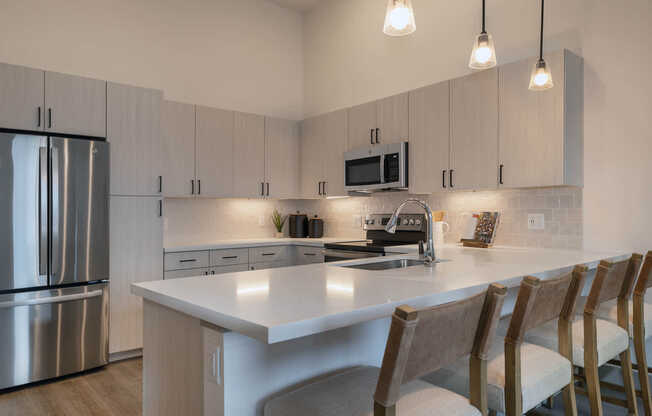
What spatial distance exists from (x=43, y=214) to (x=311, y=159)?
8.53ft

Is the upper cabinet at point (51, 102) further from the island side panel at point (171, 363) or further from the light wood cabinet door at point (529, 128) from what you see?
the light wood cabinet door at point (529, 128)

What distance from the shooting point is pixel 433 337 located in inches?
40.0

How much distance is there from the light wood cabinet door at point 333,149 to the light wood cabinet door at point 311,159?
0.23 ft

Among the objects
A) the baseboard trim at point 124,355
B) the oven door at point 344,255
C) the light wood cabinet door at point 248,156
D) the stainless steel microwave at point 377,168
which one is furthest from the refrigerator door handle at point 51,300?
the stainless steel microwave at point 377,168

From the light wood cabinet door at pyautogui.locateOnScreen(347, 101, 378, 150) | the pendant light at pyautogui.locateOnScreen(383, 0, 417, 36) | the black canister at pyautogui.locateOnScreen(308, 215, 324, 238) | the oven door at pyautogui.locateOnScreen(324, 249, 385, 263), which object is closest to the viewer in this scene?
the pendant light at pyautogui.locateOnScreen(383, 0, 417, 36)

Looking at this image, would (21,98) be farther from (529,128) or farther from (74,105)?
(529,128)

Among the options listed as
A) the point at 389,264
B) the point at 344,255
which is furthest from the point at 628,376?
the point at 344,255

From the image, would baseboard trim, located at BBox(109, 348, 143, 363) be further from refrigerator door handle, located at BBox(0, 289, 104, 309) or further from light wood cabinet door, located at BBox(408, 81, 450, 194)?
light wood cabinet door, located at BBox(408, 81, 450, 194)

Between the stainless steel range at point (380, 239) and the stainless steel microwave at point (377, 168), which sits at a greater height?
the stainless steel microwave at point (377, 168)

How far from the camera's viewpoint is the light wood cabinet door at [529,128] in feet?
9.39

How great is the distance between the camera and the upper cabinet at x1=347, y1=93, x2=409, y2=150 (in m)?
3.85

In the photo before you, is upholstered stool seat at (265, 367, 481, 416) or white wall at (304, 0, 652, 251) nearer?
upholstered stool seat at (265, 367, 481, 416)

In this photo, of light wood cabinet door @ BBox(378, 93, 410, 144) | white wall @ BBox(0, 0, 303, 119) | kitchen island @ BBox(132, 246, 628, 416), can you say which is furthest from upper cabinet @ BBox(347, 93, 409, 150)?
kitchen island @ BBox(132, 246, 628, 416)

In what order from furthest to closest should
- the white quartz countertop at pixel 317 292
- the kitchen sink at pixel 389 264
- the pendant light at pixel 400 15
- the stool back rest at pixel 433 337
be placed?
the kitchen sink at pixel 389 264, the pendant light at pixel 400 15, the white quartz countertop at pixel 317 292, the stool back rest at pixel 433 337
